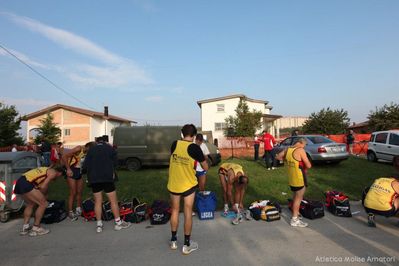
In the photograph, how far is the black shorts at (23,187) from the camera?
5.43 metres

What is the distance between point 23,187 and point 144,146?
911 centimetres

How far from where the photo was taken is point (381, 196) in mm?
5211

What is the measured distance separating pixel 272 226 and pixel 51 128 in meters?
33.1

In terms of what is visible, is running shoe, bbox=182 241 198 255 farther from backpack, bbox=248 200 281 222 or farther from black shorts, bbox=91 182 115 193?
black shorts, bbox=91 182 115 193

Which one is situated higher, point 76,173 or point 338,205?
point 76,173

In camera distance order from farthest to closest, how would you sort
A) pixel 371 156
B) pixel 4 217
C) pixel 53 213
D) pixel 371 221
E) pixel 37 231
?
pixel 371 156 → pixel 4 217 → pixel 53 213 → pixel 37 231 → pixel 371 221

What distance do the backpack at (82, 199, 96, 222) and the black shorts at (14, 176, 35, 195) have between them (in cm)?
124

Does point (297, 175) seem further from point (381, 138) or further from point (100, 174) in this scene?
point (381, 138)

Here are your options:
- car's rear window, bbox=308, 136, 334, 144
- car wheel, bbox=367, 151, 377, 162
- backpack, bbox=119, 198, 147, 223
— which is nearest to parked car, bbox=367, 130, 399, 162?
car wheel, bbox=367, 151, 377, 162

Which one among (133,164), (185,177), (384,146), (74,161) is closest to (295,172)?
(185,177)

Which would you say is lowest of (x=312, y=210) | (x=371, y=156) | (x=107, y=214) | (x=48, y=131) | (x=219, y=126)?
(x=107, y=214)

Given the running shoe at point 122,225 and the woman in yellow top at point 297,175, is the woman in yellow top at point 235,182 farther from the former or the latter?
the running shoe at point 122,225

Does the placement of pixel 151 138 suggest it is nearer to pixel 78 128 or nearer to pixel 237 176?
pixel 237 176

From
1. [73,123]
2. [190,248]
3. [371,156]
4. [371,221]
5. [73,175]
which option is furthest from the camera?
[73,123]
